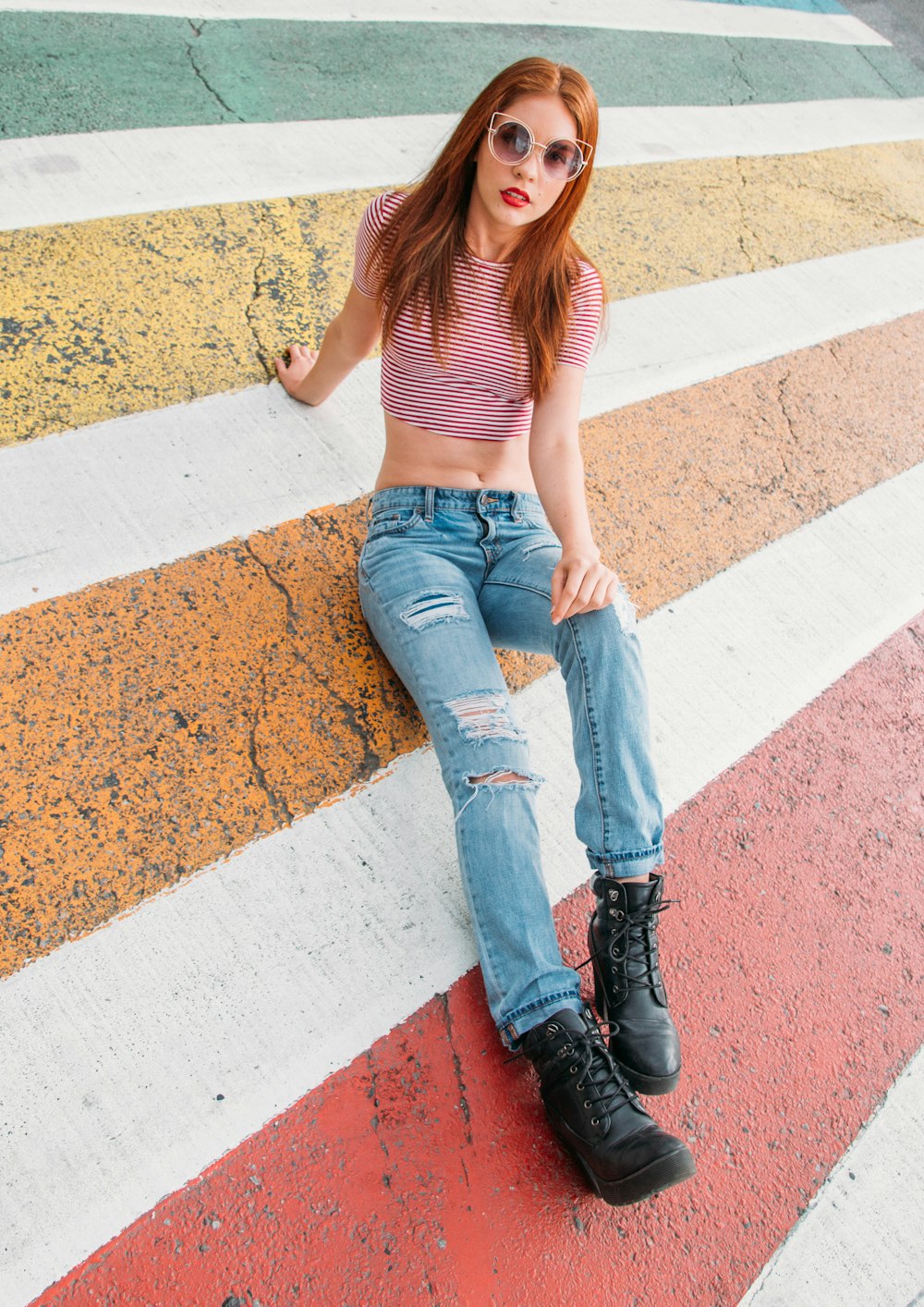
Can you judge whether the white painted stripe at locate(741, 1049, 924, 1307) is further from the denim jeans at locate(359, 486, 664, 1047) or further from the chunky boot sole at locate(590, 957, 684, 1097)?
the denim jeans at locate(359, 486, 664, 1047)

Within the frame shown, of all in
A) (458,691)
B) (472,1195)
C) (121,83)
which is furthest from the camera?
(121,83)

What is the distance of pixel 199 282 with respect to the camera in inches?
141

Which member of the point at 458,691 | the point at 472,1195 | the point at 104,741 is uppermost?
the point at 458,691

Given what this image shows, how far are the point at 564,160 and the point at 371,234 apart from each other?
1.80 feet

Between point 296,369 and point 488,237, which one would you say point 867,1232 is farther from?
point 296,369

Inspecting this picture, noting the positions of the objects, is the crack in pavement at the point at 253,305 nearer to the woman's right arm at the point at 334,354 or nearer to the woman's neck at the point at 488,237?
the woman's right arm at the point at 334,354

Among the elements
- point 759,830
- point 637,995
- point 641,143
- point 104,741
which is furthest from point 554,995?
point 641,143

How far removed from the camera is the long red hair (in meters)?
2.47

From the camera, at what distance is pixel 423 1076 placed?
215cm

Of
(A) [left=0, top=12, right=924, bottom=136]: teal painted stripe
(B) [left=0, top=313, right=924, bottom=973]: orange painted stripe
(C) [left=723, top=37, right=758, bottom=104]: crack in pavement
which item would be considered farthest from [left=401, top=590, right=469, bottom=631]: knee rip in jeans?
(C) [left=723, top=37, right=758, bottom=104]: crack in pavement

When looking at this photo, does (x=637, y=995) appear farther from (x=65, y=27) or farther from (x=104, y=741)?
(x=65, y=27)

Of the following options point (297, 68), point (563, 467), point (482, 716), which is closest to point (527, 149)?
point (563, 467)

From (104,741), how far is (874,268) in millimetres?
4936

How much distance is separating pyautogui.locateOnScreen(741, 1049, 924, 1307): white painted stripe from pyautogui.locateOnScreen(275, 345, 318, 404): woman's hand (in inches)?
107
